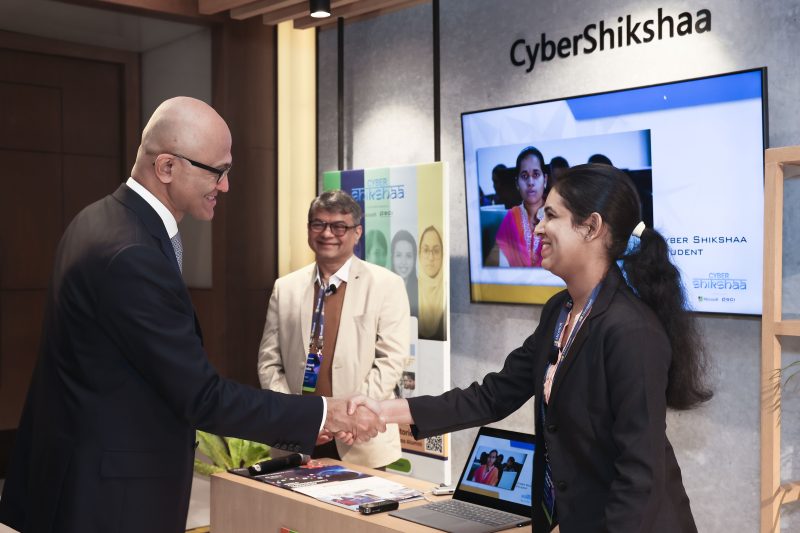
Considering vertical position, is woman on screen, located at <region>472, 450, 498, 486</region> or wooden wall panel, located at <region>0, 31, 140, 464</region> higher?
wooden wall panel, located at <region>0, 31, 140, 464</region>

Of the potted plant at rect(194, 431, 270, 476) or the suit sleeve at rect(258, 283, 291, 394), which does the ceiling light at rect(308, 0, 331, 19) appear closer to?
the suit sleeve at rect(258, 283, 291, 394)

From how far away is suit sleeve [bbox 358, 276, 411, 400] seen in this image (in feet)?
13.5

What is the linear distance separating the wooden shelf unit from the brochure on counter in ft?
4.72

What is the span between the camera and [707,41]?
168 inches

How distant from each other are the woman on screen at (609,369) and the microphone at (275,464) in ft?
3.83

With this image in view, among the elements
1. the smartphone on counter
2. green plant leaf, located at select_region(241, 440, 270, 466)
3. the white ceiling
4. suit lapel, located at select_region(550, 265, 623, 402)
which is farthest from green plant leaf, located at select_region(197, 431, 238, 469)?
suit lapel, located at select_region(550, 265, 623, 402)

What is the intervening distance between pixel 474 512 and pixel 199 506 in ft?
12.2

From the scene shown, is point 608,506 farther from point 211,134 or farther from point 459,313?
point 459,313

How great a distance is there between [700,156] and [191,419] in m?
2.75

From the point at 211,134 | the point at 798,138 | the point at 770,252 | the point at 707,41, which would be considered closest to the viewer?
the point at 211,134

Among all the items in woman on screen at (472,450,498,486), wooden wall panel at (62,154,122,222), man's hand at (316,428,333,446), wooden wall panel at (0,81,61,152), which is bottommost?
woman on screen at (472,450,498,486)

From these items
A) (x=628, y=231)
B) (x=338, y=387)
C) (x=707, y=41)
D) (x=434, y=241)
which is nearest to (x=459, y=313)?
(x=434, y=241)

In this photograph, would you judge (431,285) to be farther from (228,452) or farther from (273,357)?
(228,452)

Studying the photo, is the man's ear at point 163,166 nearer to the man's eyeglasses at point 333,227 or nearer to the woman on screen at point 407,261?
the man's eyeglasses at point 333,227
